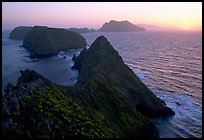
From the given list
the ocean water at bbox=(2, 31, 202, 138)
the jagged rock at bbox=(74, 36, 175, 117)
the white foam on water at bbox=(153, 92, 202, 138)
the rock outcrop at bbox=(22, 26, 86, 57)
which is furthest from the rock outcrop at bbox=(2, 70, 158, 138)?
the rock outcrop at bbox=(22, 26, 86, 57)

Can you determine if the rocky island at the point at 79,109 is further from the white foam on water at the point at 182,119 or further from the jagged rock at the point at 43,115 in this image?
the white foam on water at the point at 182,119

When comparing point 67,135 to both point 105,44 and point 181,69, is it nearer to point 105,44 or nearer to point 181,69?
point 105,44

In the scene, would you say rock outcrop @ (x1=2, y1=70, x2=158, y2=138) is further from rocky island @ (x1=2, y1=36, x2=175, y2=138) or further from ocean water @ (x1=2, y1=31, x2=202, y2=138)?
ocean water @ (x1=2, y1=31, x2=202, y2=138)

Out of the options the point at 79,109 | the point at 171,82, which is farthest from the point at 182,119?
the point at 79,109

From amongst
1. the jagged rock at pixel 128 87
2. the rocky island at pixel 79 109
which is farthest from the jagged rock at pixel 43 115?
the jagged rock at pixel 128 87

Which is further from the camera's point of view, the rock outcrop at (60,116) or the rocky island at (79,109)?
the rocky island at (79,109)


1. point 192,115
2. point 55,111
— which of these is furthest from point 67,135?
point 192,115

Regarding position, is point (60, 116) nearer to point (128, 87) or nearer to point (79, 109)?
point (79, 109)
